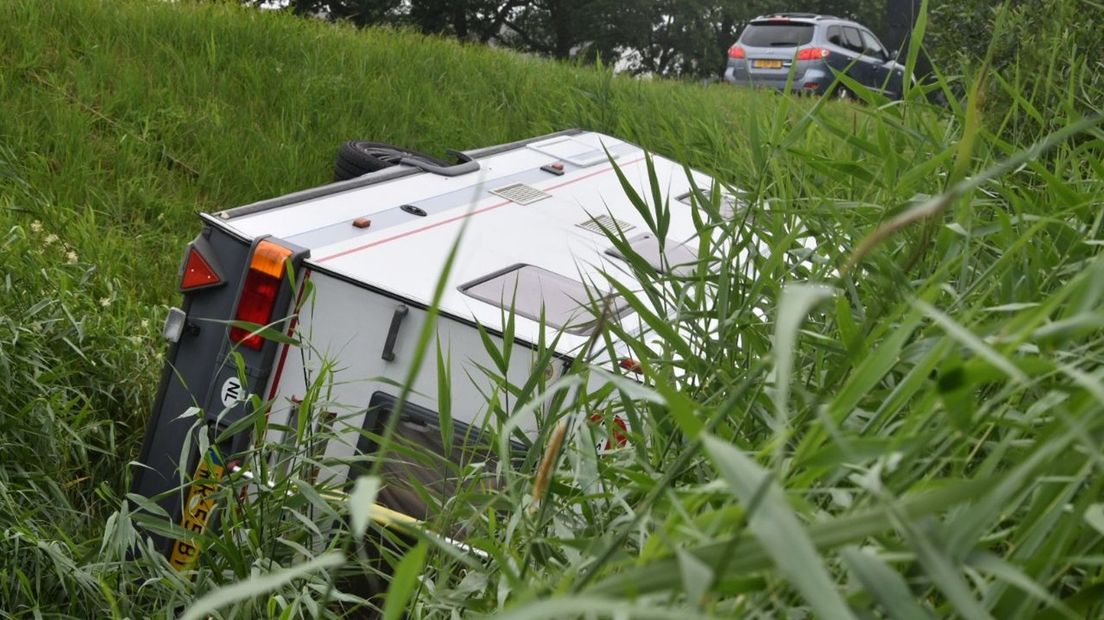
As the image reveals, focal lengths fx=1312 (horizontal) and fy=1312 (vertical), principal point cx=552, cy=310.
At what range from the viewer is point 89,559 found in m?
3.29

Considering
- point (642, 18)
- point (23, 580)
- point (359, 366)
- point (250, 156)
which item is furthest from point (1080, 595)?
point (642, 18)

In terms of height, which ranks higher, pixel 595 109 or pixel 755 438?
pixel 755 438

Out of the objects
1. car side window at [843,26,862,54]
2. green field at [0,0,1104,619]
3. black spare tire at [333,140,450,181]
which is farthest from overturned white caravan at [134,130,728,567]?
car side window at [843,26,862,54]

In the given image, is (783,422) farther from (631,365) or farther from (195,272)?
(195,272)

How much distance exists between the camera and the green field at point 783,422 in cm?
128

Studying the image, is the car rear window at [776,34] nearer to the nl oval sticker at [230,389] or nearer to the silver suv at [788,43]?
the silver suv at [788,43]

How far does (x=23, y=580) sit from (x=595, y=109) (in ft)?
30.8

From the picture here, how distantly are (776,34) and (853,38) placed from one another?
6.41 feet

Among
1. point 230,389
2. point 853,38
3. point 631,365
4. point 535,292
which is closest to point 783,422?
point 631,365

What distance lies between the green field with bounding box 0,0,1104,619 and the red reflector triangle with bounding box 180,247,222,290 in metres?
0.60

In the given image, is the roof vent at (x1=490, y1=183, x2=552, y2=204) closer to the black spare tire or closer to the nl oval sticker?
the black spare tire

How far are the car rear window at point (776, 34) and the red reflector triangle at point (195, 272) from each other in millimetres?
20525

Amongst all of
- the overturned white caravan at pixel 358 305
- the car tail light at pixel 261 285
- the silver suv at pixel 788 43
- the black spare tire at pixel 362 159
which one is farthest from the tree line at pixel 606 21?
the car tail light at pixel 261 285

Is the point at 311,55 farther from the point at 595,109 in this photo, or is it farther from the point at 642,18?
the point at 642,18
